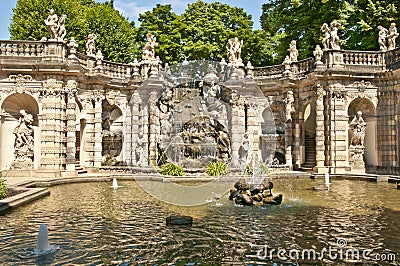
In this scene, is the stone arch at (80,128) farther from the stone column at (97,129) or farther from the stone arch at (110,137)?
the stone arch at (110,137)

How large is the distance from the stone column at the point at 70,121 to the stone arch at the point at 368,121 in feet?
54.3

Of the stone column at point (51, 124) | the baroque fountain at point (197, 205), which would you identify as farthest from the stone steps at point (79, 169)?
the stone column at point (51, 124)

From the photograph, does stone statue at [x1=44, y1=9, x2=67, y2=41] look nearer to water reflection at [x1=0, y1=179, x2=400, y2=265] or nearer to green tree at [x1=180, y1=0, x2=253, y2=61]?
water reflection at [x1=0, y1=179, x2=400, y2=265]

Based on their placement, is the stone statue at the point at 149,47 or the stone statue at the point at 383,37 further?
the stone statue at the point at 149,47

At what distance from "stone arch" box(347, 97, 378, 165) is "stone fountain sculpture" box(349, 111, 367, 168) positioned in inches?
12.3

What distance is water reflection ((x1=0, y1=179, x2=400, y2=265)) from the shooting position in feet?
24.2

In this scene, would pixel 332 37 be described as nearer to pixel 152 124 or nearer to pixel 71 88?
pixel 152 124

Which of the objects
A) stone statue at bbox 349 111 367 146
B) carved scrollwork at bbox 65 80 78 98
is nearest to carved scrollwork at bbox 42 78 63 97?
Answer: carved scrollwork at bbox 65 80 78 98

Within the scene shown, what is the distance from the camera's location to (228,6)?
1475 inches

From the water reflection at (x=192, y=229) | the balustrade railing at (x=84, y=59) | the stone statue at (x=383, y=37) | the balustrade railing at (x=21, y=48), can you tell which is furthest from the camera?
the balustrade railing at (x=84, y=59)

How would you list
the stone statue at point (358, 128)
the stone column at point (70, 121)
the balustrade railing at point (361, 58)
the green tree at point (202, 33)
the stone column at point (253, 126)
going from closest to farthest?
the stone column at point (70, 121) < the balustrade railing at point (361, 58) < the stone statue at point (358, 128) < the stone column at point (253, 126) < the green tree at point (202, 33)

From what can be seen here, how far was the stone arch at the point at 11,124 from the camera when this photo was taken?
2178 cm

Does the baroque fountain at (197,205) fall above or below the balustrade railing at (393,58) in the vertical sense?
below

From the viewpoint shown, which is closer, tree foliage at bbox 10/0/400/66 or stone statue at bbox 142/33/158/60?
stone statue at bbox 142/33/158/60
